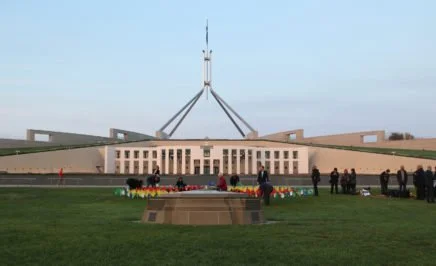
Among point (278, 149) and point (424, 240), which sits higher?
point (278, 149)

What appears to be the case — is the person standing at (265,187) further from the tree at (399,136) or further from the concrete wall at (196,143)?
the tree at (399,136)

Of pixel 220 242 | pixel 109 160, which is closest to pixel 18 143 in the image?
pixel 109 160

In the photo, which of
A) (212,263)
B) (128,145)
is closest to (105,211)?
(212,263)

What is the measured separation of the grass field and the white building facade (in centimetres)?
5156

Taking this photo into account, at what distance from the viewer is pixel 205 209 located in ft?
34.6

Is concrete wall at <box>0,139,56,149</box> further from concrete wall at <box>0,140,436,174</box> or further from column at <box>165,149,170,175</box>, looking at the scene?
column at <box>165,149,170,175</box>

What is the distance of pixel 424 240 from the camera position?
8.34 meters

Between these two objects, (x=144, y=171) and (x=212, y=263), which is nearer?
(x=212, y=263)

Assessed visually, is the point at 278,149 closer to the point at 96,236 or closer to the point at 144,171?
the point at 144,171

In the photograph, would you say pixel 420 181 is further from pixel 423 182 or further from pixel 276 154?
pixel 276 154

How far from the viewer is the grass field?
656 centimetres

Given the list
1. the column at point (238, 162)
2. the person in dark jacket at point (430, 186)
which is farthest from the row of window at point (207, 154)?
the person in dark jacket at point (430, 186)

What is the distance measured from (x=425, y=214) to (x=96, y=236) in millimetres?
8465

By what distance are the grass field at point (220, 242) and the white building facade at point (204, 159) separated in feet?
169
